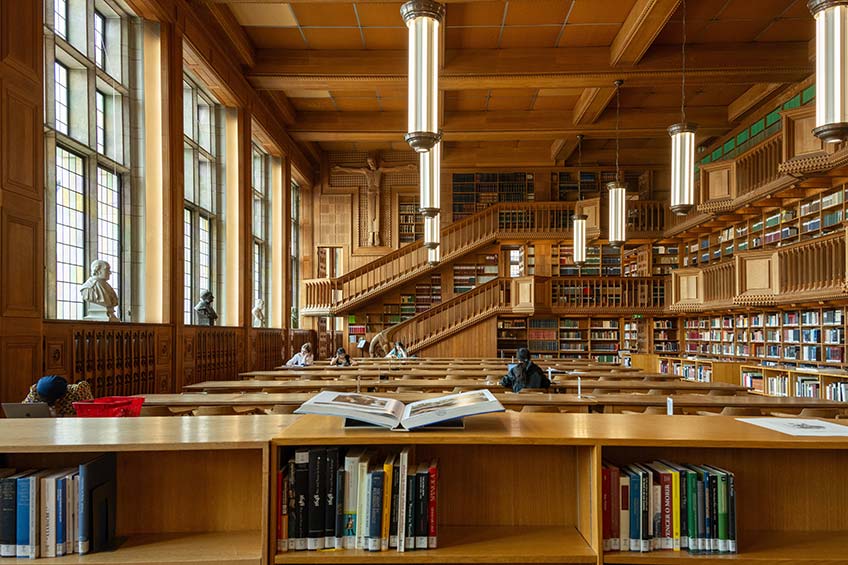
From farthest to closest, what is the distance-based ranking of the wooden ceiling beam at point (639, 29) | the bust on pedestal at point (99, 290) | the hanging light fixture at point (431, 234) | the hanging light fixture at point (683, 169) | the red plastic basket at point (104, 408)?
1. the hanging light fixture at point (431, 234)
2. the wooden ceiling beam at point (639, 29)
3. the hanging light fixture at point (683, 169)
4. the bust on pedestal at point (99, 290)
5. the red plastic basket at point (104, 408)

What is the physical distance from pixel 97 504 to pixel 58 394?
2.46 meters

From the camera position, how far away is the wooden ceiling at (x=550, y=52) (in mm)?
10031

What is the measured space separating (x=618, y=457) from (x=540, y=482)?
0.29m

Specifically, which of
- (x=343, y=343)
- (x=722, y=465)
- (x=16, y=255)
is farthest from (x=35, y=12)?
(x=343, y=343)

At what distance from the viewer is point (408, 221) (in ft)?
62.4

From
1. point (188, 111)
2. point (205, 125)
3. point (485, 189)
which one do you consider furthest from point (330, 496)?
point (485, 189)

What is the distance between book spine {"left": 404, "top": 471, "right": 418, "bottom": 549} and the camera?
6.51 feet

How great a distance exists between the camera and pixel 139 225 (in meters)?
8.77

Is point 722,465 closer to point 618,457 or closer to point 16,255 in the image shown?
point 618,457

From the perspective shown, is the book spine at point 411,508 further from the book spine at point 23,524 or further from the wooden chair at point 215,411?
the wooden chair at point 215,411

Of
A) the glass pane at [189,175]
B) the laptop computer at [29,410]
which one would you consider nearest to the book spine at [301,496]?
the laptop computer at [29,410]

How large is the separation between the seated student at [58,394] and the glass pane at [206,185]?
7.76 metres

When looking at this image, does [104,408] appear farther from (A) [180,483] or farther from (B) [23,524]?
(B) [23,524]

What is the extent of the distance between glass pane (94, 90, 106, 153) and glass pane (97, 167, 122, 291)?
31cm
